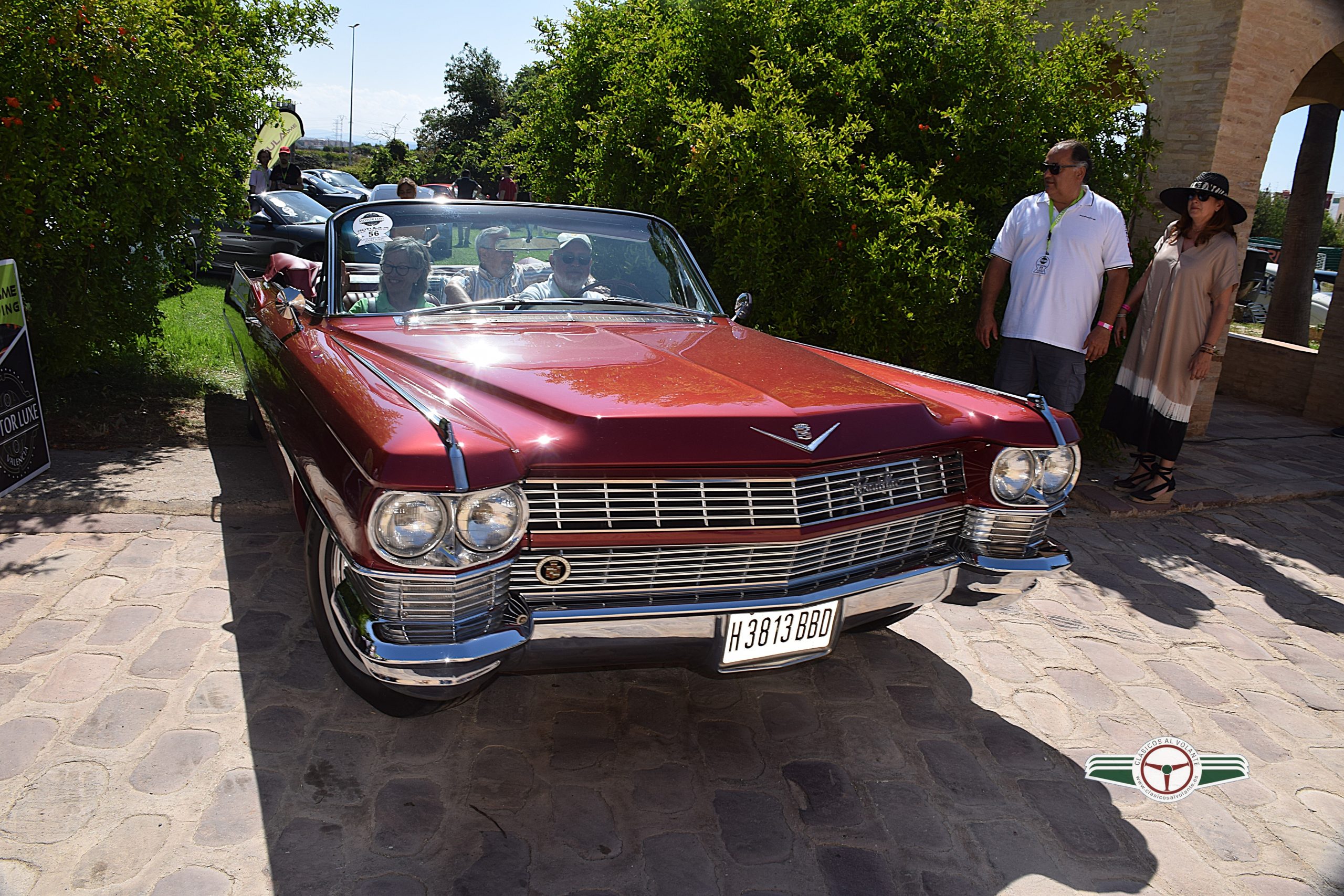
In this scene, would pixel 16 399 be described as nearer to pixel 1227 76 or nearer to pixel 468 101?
pixel 1227 76

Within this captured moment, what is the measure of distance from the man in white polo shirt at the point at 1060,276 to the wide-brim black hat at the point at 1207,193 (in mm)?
567

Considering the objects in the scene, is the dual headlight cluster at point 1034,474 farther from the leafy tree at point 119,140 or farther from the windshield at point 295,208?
the windshield at point 295,208

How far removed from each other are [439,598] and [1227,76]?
767cm

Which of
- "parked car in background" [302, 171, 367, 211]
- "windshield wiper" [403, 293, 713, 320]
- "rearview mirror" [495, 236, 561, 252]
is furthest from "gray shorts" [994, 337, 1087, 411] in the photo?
"parked car in background" [302, 171, 367, 211]

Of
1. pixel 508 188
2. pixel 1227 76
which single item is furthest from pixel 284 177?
pixel 1227 76

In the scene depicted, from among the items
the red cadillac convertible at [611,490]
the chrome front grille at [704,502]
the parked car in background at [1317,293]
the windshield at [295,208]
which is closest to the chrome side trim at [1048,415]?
the red cadillac convertible at [611,490]

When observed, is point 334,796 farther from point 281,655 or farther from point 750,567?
point 750,567

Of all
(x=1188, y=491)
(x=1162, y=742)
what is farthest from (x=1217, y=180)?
(x=1162, y=742)

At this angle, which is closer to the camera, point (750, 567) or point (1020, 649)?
point (750, 567)

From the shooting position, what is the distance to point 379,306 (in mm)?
3629

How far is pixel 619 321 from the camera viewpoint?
374 cm

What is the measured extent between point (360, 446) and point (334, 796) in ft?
3.41

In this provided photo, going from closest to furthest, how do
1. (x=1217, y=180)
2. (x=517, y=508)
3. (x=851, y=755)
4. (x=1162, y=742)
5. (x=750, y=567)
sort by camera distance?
(x=517, y=508)
(x=750, y=567)
(x=851, y=755)
(x=1162, y=742)
(x=1217, y=180)

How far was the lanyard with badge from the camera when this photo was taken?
514 cm
